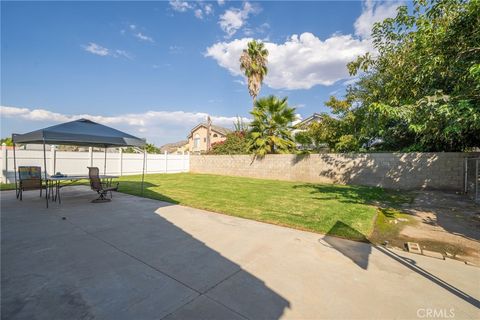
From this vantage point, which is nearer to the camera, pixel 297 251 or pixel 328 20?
pixel 297 251

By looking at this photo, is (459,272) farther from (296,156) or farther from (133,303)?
(296,156)

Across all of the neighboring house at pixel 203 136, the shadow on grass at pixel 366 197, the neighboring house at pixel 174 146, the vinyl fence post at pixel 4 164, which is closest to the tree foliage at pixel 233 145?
the shadow on grass at pixel 366 197

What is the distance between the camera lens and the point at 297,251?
3393 mm

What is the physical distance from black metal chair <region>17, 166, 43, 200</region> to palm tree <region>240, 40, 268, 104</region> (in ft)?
51.5

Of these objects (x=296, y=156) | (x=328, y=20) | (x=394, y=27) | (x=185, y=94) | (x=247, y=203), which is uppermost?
(x=328, y=20)

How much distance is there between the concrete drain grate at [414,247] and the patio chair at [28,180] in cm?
978

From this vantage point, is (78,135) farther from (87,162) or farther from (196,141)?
(196,141)

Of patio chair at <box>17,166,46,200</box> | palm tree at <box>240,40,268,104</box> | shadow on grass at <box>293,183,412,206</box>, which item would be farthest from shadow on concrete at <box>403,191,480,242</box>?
palm tree at <box>240,40,268,104</box>

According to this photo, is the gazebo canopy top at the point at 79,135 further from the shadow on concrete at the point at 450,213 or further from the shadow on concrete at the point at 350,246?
the shadow on concrete at the point at 450,213

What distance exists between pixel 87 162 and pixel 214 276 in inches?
602

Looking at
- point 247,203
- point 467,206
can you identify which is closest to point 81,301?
point 247,203

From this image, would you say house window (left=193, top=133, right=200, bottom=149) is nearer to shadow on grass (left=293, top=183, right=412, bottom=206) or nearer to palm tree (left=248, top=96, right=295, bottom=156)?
palm tree (left=248, top=96, right=295, bottom=156)

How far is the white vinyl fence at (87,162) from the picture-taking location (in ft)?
37.1

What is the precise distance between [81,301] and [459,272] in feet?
14.3
